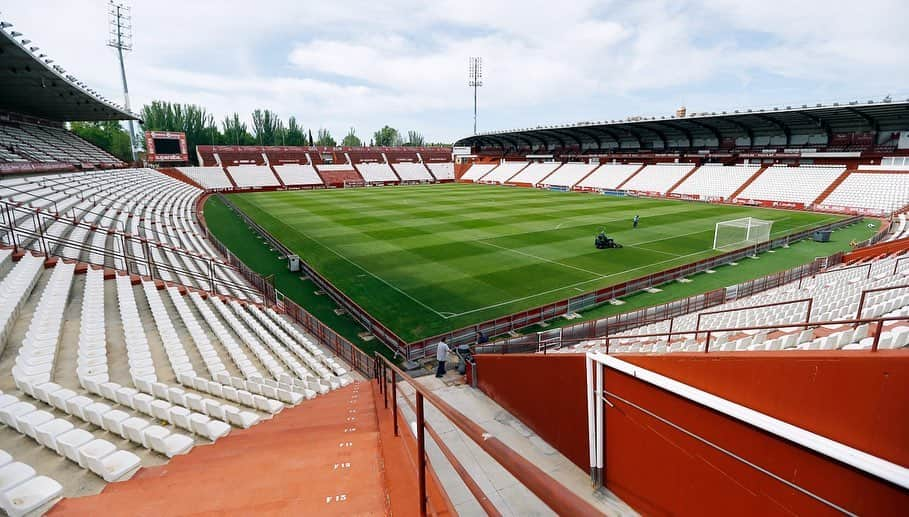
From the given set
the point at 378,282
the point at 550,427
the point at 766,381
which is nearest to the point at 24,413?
the point at 550,427

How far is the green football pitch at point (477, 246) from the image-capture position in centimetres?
1952

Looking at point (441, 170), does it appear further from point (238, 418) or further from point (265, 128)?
point (238, 418)

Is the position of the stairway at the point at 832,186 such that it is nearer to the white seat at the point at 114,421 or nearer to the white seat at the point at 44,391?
the white seat at the point at 114,421

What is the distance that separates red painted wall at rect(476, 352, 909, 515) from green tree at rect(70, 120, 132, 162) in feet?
334

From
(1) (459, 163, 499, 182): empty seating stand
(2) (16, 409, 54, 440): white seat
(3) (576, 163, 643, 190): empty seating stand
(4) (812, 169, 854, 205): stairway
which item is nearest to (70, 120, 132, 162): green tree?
(1) (459, 163, 499, 182): empty seating stand

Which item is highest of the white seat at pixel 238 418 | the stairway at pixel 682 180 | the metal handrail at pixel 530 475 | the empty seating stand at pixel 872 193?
the stairway at pixel 682 180

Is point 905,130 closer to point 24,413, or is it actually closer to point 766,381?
point 766,381

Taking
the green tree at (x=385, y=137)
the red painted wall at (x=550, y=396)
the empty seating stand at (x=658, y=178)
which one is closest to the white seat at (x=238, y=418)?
the red painted wall at (x=550, y=396)

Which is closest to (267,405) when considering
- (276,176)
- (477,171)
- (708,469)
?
(708,469)

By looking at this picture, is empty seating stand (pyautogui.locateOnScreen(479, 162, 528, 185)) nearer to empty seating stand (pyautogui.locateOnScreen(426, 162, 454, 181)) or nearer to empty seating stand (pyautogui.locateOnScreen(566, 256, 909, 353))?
empty seating stand (pyautogui.locateOnScreen(426, 162, 454, 181))

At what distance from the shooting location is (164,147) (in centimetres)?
6588

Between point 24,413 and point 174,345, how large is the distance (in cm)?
388

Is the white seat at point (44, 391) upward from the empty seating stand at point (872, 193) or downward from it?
downward

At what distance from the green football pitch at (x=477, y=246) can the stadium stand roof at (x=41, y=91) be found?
1554 cm
